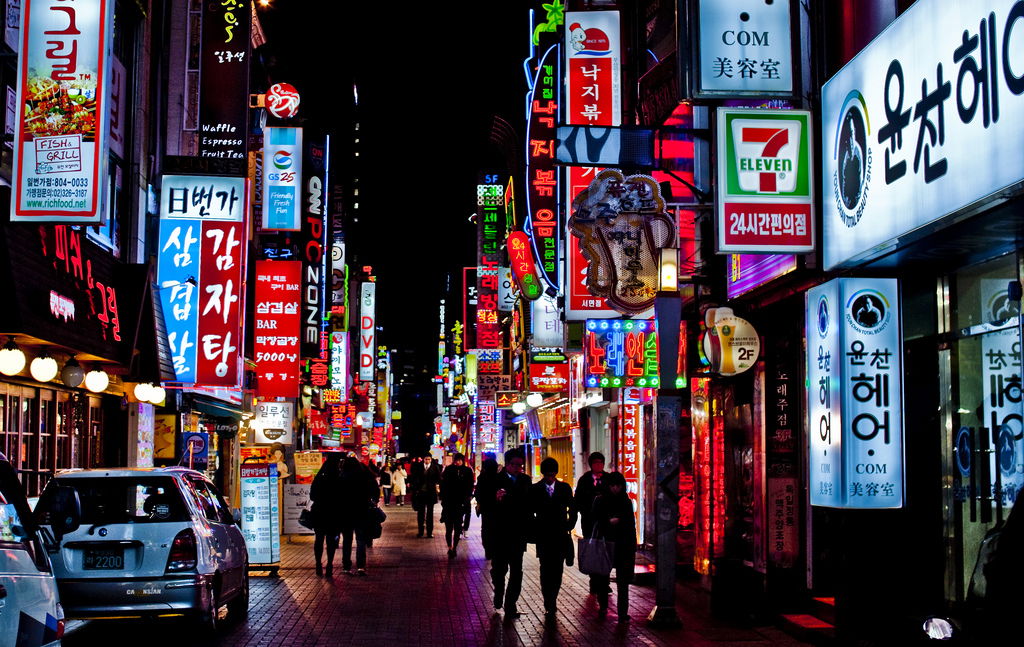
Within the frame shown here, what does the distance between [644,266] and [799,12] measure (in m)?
5.58

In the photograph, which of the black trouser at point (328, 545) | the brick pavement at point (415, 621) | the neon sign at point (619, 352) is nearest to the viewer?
the brick pavement at point (415, 621)

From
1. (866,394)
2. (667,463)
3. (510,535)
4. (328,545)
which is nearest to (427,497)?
(328,545)

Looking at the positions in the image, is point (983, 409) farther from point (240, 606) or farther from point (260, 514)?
point (260, 514)

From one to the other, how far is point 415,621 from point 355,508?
5876 millimetres

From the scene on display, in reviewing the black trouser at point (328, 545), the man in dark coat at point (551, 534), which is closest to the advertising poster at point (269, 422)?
the black trouser at point (328, 545)

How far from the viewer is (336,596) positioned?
16.4 metres

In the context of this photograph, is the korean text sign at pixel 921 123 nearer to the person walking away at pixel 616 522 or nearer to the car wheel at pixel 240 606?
the person walking away at pixel 616 522

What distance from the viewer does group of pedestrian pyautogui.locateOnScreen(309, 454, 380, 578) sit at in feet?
64.1

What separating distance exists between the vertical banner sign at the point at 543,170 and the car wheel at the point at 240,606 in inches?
493

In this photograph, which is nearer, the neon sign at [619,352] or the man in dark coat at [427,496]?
the neon sign at [619,352]

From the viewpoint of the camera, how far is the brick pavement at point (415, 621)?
12.5m

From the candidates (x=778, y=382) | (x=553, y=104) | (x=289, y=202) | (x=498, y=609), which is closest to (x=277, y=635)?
(x=498, y=609)

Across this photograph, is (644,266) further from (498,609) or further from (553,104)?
(553,104)

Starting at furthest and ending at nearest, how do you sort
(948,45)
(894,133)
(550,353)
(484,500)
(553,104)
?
(550,353) → (553,104) → (484,500) → (894,133) → (948,45)
